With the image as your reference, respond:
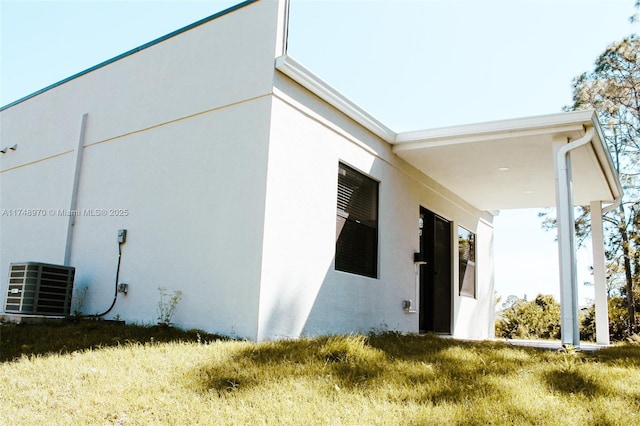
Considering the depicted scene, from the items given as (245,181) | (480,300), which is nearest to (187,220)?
(245,181)

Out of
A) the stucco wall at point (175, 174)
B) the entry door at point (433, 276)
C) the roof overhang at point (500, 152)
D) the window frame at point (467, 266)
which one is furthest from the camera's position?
the window frame at point (467, 266)

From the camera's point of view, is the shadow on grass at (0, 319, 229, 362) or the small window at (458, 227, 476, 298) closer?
the shadow on grass at (0, 319, 229, 362)

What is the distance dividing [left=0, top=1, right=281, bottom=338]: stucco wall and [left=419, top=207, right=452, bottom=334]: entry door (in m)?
4.41

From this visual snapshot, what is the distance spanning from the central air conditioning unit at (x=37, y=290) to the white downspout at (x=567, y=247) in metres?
6.08

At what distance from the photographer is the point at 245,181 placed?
5.63 meters

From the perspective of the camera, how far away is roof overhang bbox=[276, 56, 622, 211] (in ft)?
21.2

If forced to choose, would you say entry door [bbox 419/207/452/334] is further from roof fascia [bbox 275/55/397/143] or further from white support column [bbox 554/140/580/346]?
white support column [bbox 554/140/580/346]

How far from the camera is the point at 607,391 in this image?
147 inches

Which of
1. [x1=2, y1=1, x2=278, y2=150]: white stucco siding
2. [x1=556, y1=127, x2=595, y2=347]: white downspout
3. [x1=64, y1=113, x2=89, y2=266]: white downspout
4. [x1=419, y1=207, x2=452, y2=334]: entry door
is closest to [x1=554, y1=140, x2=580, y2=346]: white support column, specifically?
[x1=556, y1=127, x2=595, y2=347]: white downspout

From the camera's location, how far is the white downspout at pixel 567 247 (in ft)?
20.0

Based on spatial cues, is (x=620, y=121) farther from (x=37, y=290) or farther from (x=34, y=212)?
(x=37, y=290)

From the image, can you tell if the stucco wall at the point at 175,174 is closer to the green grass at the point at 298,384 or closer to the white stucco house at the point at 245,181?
the white stucco house at the point at 245,181

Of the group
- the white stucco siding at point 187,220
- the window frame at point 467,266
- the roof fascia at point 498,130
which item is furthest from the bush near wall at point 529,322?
the white stucco siding at point 187,220

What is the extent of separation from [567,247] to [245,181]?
152 inches
